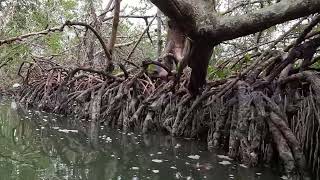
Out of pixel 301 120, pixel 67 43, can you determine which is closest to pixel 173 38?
pixel 301 120

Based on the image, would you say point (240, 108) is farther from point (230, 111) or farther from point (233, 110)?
point (230, 111)

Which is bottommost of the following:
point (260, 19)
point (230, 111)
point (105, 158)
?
point (105, 158)

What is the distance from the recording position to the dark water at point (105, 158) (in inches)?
109

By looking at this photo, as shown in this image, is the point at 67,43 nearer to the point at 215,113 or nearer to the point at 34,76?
the point at 34,76

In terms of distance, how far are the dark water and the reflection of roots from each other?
0.67ft

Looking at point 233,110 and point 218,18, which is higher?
point 218,18

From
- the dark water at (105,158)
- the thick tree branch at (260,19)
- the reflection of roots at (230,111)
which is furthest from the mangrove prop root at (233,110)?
the thick tree branch at (260,19)

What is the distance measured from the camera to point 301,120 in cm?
314

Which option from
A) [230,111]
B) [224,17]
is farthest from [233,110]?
[224,17]

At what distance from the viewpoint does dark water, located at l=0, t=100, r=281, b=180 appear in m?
2.77

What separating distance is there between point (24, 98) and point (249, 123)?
625 centimetres

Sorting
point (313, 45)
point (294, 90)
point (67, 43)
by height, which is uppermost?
point (67, 43)

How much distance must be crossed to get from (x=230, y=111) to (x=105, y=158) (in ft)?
4.29

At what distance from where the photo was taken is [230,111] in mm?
3932
